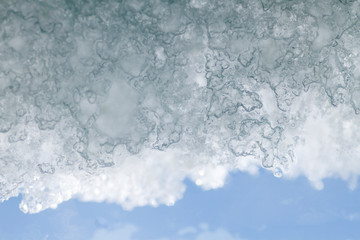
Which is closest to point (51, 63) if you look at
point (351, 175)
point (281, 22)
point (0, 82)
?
point (0, 82)

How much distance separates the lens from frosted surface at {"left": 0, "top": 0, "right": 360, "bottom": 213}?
2.13 m

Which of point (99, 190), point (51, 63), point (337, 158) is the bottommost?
point (99, 190)

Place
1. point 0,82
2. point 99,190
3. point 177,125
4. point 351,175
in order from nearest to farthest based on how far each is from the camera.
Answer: point 0,82, point 177,125, point 99,190, point 351,175

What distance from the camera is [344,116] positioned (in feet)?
8.13

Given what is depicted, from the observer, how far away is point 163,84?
2270mm

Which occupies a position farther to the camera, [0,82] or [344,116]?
[344,116]

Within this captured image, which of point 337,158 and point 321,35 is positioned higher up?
point 321,35

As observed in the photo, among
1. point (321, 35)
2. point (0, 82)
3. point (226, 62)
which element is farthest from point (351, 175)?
point (0, 82)

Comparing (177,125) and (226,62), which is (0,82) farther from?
(226,62)

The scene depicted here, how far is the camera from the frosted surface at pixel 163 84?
7.00 feet

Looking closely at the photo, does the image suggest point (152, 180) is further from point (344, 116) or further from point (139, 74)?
point (344, 116)

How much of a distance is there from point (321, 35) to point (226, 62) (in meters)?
0.58

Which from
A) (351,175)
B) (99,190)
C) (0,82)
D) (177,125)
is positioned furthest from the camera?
(351,175)

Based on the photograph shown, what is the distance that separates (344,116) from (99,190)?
1739 millimetres
